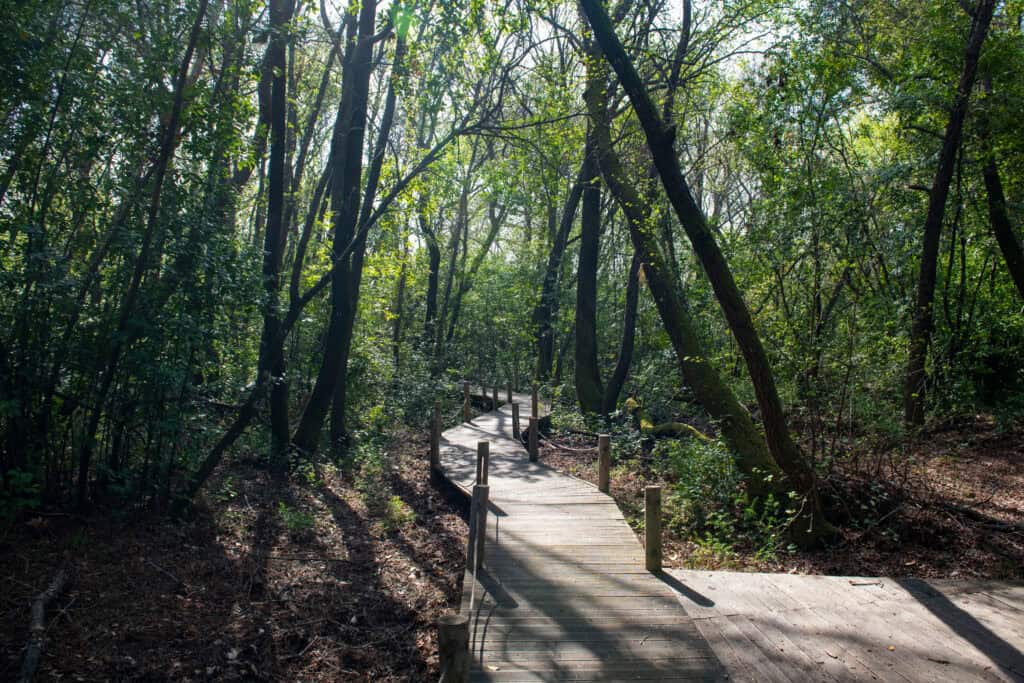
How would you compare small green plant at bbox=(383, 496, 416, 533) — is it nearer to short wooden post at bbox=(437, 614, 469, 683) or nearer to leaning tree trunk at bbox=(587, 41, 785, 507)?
leaning tree trunk at bbox=(587, 41, 785, 507)

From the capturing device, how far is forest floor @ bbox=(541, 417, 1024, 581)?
7.05 meters

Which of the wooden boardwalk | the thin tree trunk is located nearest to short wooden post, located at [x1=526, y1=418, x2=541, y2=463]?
the wooden boardwalk

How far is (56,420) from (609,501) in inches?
255

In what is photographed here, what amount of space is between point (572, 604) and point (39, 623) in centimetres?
415

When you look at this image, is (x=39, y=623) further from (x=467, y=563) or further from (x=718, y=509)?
(x=718, y=509)

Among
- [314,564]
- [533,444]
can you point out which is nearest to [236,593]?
[314,564]

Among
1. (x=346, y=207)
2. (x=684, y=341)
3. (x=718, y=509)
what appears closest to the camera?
(x=718, y=509)

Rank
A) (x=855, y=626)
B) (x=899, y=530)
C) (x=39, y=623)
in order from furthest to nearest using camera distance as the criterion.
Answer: (x=899, y=530) < (x=855, y=626) < (x=39, y=623)

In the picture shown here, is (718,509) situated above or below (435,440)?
below

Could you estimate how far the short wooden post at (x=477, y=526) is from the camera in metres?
6.35

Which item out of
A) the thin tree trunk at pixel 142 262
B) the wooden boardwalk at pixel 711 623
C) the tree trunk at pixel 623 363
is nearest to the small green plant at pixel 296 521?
the thin tree trunk at pixel 142 262

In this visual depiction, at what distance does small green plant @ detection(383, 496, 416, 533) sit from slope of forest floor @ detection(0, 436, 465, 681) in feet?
0.11

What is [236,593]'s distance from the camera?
670 centimetres

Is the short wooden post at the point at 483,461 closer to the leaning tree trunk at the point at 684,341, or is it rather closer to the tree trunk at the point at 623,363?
the leaning tree trunk at the point at 684,341
